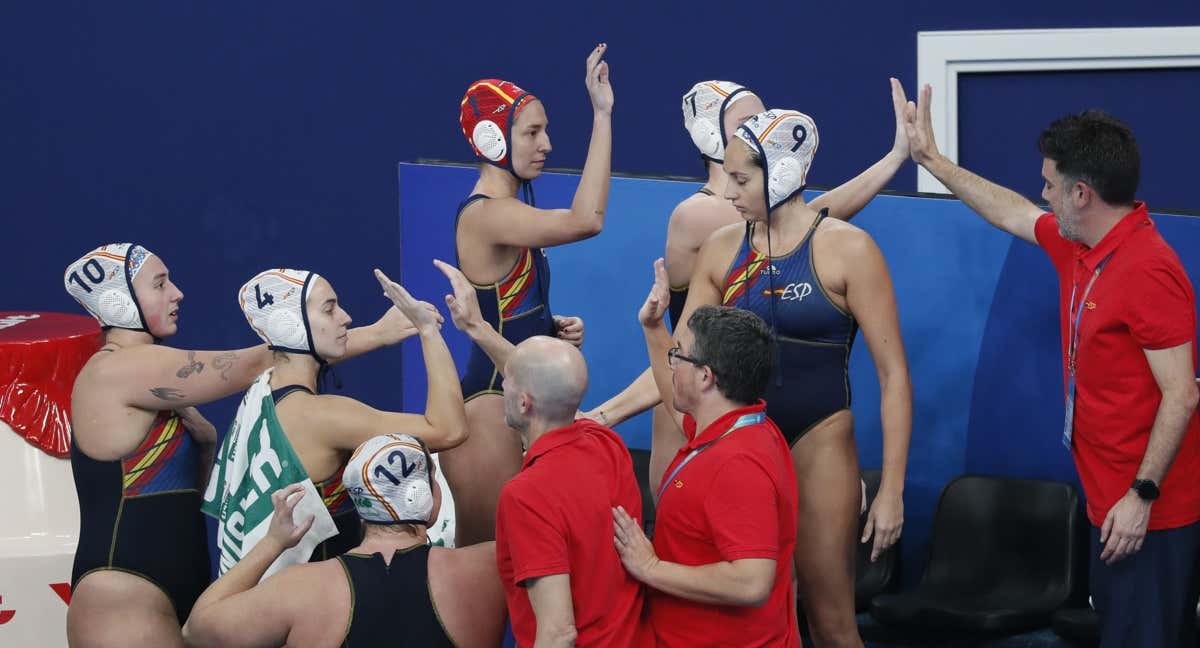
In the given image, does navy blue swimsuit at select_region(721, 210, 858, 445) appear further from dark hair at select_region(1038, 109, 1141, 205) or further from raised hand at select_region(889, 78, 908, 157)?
Answer: dark hair at select_region(1038, 109, 1141, 205)

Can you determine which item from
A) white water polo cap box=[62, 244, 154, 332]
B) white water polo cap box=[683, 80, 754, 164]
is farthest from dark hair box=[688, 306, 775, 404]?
white water polo cap box=[62, 244, 154, 332]

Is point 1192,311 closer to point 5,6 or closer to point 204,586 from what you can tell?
point 204,586

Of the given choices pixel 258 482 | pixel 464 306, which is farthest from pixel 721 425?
pixel 258 482

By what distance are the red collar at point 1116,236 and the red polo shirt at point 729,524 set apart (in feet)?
3.36

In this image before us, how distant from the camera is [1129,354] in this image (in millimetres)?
3887

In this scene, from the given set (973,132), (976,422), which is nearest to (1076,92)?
(973,132)

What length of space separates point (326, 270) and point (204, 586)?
3.29 metres

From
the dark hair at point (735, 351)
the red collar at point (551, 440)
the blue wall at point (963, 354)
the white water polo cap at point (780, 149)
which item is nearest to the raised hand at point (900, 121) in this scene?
the white water polo cap at point (780, 149)

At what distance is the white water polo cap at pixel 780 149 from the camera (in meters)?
3.95

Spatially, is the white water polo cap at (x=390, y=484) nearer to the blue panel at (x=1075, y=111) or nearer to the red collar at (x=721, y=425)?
the red collar at (x=721, y=425)

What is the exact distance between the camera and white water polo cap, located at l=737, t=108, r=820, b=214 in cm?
395

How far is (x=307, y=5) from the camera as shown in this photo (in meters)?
7.50

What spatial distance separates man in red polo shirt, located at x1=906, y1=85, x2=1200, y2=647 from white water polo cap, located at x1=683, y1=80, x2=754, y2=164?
3.56ft

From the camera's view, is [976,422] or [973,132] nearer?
[976,422]
